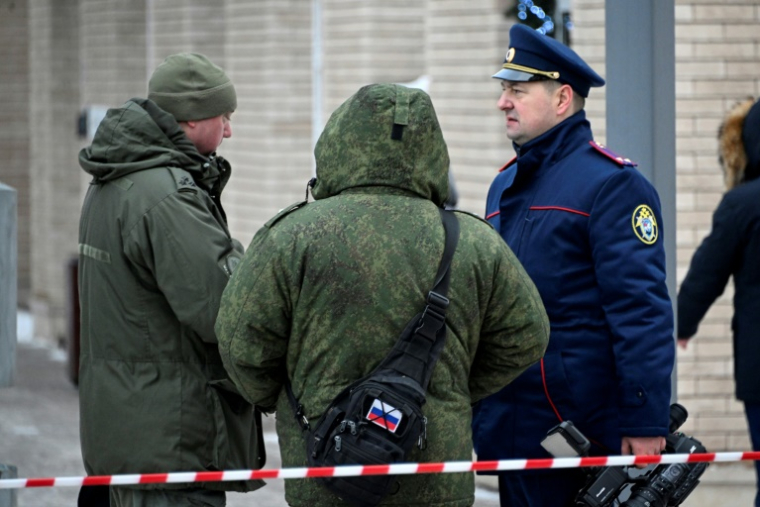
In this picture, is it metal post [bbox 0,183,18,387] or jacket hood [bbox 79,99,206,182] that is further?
metal post [bbox 0,183,18,387]

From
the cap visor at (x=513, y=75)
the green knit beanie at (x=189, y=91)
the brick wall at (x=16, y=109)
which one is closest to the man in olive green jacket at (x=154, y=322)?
the green knit beanie at (x=189, y=91)

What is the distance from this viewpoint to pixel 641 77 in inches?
175

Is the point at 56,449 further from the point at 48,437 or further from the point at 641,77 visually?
the point at 641,77

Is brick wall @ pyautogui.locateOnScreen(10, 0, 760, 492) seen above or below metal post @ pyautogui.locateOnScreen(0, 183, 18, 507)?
above

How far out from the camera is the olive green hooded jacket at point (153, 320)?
4098 mm

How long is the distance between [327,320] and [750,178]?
2.75 m

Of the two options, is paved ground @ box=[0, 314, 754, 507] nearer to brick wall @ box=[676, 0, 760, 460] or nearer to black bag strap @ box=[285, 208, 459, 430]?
brick wall @ box=[676, 0, 760, 460]

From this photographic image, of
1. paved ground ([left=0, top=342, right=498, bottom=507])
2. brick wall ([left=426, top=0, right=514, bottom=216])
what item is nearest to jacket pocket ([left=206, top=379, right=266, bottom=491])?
paved ground ([left=0, top=342, right=498, bottom=507])

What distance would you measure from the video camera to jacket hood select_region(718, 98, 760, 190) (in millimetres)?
1848

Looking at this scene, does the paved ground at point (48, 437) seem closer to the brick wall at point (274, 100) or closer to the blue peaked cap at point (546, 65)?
the brick wall at point (274, 100)

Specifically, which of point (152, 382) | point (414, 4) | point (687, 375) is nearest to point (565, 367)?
point (152, 382)

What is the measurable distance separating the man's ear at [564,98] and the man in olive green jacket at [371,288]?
0.85 m

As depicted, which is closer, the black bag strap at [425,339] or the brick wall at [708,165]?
the black bag strap at [425,339]

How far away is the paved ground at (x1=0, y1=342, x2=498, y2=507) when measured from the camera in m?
7.78
